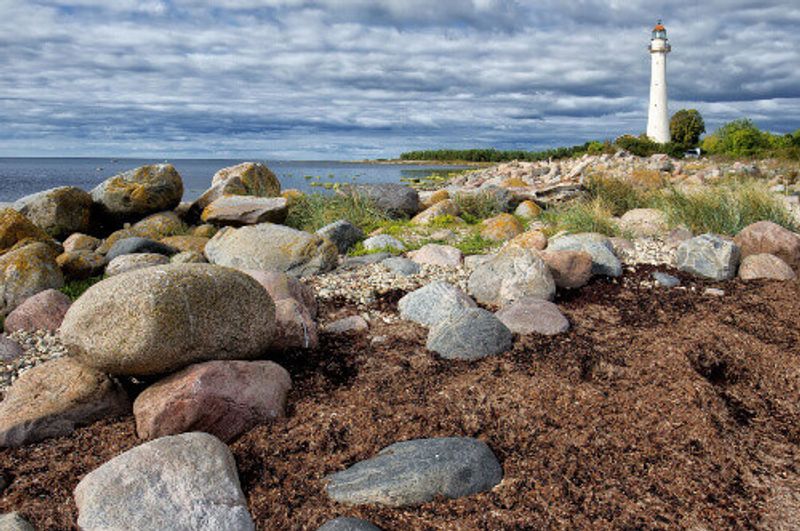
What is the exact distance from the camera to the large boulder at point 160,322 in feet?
14.7

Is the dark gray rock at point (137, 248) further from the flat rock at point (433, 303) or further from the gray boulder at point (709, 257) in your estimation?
the gray boulder at point (709, 257)

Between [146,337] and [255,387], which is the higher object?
[146,337]

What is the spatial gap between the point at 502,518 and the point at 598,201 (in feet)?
33.5

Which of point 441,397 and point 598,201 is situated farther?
point 598,201

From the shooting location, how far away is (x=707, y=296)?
24.8 feet

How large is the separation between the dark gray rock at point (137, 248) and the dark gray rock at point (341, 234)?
267 cm

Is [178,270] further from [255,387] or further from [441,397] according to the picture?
[441,397]

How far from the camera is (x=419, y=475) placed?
11.8 ft

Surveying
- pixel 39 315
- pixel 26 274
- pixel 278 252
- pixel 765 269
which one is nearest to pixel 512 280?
pixel 278 252

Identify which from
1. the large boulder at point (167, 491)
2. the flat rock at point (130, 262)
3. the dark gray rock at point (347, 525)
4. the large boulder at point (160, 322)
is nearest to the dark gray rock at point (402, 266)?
the flat rock at point (130, 262)

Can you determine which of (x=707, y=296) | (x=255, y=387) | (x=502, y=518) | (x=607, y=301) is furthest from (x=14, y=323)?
(x=707, y=296)

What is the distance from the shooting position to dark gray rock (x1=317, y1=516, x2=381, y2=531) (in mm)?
3229

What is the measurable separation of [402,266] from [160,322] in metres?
4.42

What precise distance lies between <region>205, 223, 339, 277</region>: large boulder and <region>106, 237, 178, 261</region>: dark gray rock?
6.55ft
